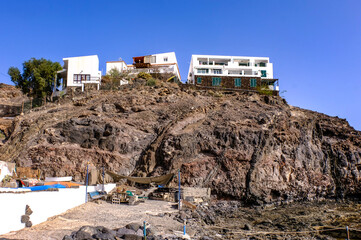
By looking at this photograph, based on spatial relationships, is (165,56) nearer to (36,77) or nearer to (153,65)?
(153,65)

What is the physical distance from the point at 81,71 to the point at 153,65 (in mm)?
11646

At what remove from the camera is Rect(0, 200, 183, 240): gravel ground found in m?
10.4

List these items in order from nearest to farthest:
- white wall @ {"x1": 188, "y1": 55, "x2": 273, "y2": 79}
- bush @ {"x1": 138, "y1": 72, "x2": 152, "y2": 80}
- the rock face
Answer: the rock face → bush @ {"x1": 138, "y1": 72, "x2": 152, "y2": 80} → white wall @ {"x1": 188, "y1": 55, "x2": 273, "y2": 79}

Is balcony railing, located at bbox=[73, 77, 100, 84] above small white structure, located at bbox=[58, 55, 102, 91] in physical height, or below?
below

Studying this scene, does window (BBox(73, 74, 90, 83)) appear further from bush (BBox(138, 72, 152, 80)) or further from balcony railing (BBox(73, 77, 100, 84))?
bush (BBox(138, 72, 152, 80))

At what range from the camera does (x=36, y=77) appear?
131ft

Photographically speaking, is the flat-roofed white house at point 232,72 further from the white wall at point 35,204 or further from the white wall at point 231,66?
the white wall at point 35,204

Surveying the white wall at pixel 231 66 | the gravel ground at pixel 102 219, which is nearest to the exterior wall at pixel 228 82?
the white wall at pixel 231 66

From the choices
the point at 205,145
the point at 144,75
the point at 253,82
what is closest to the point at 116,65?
the point at 144,75

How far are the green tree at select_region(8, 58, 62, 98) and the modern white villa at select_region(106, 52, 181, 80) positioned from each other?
28.6 feet

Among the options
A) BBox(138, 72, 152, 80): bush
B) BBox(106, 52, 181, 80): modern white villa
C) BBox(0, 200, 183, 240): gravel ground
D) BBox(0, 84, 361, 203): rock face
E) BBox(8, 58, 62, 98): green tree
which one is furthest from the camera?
BBox(106, 52, 181, 80): modern white villa

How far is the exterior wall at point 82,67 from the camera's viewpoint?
41.5 meters

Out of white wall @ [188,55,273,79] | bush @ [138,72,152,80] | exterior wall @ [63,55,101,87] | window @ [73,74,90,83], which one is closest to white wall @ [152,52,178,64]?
white wall @ [188,55,273,79]

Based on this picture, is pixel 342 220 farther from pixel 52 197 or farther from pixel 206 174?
pixel 52 197
